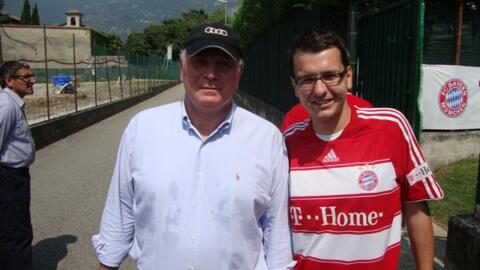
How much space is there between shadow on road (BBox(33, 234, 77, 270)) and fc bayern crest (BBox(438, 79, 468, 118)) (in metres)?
5.98

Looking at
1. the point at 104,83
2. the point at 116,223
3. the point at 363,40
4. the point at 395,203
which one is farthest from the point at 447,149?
the point at 104,83

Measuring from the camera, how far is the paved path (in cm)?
521

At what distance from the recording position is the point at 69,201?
24.1 ft

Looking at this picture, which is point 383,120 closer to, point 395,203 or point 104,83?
point 395,203

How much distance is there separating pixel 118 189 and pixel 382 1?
6.62m

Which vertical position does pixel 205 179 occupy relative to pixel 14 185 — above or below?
above

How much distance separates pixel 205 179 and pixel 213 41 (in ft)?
1.95

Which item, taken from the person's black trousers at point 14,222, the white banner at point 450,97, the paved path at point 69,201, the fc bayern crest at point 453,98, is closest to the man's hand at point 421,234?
the paved path at point 69,201

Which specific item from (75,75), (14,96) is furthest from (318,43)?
(75,75)

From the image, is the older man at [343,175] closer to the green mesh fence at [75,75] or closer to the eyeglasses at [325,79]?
the eyeglasses at [325,79]

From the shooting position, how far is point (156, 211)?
6.77ft

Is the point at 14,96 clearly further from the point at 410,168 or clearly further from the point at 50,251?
the point at 410,168

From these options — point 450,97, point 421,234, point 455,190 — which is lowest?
point 455,190

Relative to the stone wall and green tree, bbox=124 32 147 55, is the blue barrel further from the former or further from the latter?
green tree, bbox=124 32 147 55
